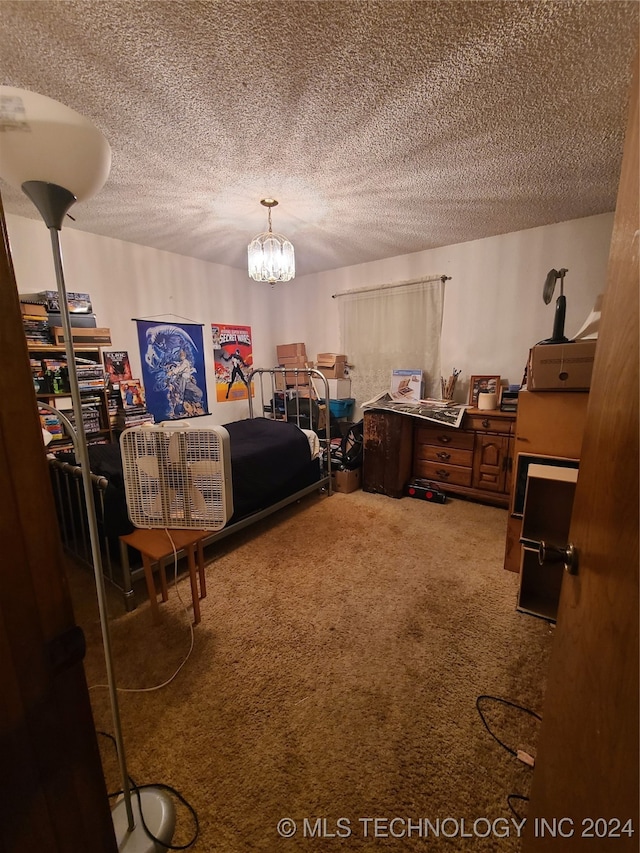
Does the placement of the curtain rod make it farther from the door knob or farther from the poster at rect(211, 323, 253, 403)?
the door knob

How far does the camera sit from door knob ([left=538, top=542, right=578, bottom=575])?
2.33 ft

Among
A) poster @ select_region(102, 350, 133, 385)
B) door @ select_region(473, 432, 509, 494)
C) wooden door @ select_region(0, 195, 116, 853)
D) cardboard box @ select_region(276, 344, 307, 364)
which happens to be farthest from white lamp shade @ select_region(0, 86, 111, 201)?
cardboard box @ select_region(276, 344, 307, 364)

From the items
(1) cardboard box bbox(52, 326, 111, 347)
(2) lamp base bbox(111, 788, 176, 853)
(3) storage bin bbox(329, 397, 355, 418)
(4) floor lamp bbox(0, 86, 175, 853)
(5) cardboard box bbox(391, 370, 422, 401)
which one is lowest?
(2) lamp base bbox(111, 788, 176, 853)

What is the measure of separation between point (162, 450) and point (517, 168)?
8.43 feet

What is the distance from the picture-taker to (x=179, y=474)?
144 centimetres

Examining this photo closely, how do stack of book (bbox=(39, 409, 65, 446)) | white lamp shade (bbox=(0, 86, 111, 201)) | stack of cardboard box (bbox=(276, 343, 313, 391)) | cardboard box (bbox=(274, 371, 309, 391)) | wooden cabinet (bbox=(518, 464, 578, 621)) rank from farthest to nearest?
stack of cardboard box (bbox=(276, 343, 313, 391)), cardboard box (bbox=(274, 371, 309, 391)), stack of book (bbox=(39, 409, 65, 446)), wooden cabinet (bbox=(518, 464, 578, 621)), white lamp shade (bbox=(0, 86, 111, 201))

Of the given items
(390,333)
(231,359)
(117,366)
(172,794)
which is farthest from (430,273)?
(172,794)

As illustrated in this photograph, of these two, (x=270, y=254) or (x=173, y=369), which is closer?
(x=270, y=254)

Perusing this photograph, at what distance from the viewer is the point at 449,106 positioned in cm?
151

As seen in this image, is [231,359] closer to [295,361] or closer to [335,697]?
[295,361]

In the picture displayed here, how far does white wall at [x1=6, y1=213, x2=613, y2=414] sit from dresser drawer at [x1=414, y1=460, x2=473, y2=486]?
81 cm

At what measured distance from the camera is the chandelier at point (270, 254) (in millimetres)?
2361

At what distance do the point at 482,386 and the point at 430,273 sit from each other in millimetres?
1334

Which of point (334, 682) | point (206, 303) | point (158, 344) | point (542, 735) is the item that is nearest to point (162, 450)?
point (334, 682)
